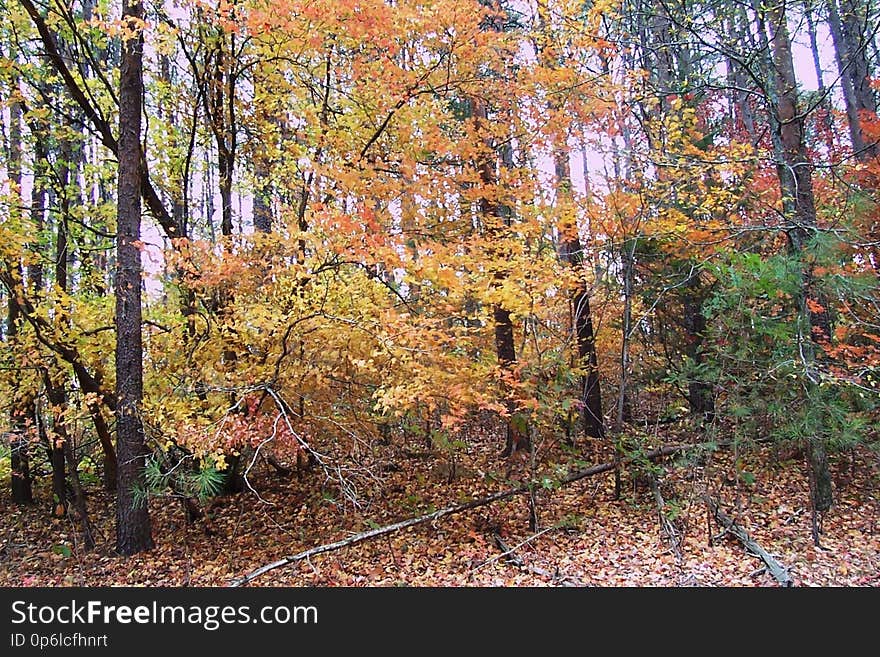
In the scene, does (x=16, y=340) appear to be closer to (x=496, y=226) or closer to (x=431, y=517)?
(x=431, y=517)

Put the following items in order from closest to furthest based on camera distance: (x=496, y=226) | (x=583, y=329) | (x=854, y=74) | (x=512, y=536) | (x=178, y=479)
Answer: (x=178, y=479), (x=512, y=536), (x=496, y=226), (x=583, y=329), (x=854, y=74)

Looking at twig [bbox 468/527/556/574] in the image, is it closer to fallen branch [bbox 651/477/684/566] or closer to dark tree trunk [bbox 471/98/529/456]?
fallen branch [bbox 651/477/684/566]

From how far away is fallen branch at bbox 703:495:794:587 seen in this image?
4879 mm

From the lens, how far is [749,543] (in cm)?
550

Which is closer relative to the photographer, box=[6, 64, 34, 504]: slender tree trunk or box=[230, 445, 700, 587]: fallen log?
box=[230, 445, 700, 587]: fallen log

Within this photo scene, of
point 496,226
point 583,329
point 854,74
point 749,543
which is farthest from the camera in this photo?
point 854,74

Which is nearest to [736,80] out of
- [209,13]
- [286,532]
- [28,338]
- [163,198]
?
[209,13]

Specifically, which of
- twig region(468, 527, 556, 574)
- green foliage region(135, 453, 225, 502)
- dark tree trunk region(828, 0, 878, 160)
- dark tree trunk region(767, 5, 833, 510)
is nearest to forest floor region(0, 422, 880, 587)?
twig region(468, 527, 556, 574)

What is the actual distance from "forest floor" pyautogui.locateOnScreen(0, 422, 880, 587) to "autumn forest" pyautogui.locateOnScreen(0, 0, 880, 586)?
0.04m

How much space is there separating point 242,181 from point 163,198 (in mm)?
1290

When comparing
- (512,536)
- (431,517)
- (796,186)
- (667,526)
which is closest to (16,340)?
(431,517)

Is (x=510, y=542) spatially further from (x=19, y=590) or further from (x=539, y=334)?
(x=19, y=590)

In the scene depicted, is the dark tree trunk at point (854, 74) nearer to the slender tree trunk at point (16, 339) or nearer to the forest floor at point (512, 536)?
the forest floor at point (512, 536)

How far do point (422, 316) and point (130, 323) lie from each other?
3.41 metres
